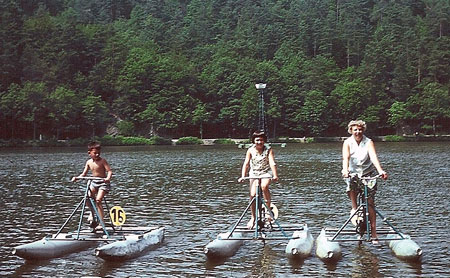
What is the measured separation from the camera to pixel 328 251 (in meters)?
12.8

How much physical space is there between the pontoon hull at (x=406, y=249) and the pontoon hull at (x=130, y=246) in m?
5.29

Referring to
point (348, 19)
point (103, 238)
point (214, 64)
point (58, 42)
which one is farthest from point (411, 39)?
point (103, 238)

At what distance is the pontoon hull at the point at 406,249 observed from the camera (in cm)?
1266

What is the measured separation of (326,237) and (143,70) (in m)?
113

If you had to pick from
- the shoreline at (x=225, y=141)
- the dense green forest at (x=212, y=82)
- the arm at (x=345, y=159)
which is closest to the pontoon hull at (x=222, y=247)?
the arm at (x=345, y=159)

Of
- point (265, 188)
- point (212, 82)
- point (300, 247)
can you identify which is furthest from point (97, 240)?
point (212, 82)

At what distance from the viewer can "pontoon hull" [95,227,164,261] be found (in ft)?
41.9

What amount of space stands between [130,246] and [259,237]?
8.94 ft

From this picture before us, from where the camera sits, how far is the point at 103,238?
44.6ft

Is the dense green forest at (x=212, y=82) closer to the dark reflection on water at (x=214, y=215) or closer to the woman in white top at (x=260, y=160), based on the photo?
the dark reflection on water at (x=214, y=215)

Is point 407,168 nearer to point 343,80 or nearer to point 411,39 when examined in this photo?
point 343,80

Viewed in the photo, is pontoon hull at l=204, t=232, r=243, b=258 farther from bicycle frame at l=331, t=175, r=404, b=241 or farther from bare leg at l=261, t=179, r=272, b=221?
bicycle frame at l=331, t=175, r=404, b=241

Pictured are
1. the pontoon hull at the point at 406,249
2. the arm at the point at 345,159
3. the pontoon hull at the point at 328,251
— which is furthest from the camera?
the arm at the point at 345,159

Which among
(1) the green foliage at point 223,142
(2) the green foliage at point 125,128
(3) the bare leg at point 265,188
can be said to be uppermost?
(2) the green foliage at point 125,128
